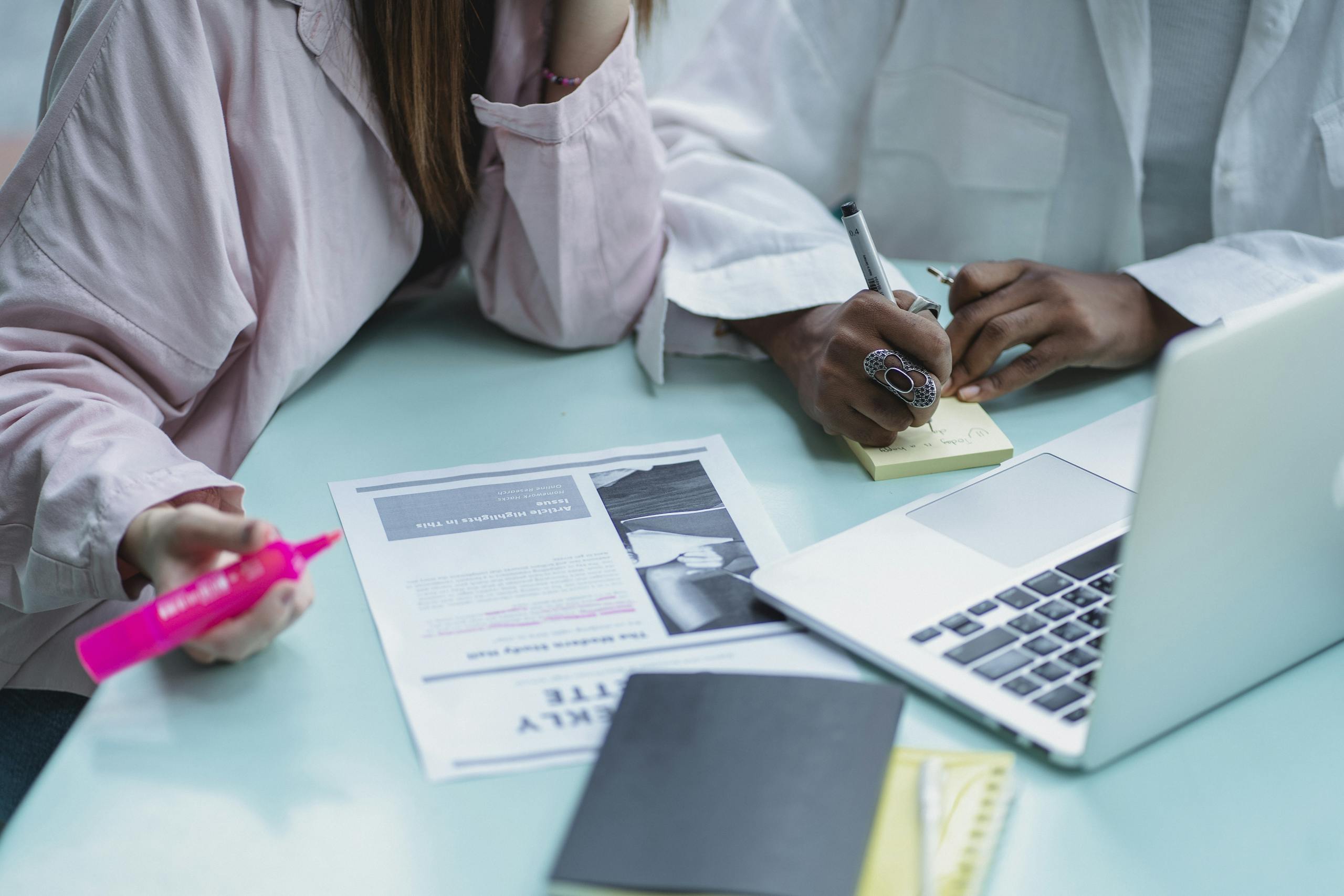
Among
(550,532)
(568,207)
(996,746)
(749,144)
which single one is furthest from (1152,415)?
(749,144)

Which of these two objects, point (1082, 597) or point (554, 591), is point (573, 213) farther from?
point (1082, 597)

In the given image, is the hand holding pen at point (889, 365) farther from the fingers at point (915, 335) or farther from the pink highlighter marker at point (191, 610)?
the pink highlighter marker at point (191, 610)

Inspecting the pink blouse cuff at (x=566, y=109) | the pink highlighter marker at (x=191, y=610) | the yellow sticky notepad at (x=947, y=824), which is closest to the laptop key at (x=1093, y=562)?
the yellow sticky notepad at (x=947, y=824)

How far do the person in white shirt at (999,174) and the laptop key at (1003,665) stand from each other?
0.77 feet

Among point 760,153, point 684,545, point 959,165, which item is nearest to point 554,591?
point 684,545

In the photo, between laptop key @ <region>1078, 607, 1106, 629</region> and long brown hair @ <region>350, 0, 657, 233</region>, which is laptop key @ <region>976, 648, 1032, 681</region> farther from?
long brown hair @ <region>350, 0, 657, 233</region>

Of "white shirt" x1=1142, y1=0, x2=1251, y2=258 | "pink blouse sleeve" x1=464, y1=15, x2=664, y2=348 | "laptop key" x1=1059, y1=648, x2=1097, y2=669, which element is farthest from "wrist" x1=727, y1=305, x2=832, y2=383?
"white shirt" x1=1142, y1=0, x2=1251, y2=258

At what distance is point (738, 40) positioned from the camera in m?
1.09

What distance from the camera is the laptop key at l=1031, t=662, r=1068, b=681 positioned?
20.2 inches

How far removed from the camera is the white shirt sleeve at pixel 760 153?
0.89 m

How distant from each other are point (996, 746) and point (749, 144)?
2.34 feet

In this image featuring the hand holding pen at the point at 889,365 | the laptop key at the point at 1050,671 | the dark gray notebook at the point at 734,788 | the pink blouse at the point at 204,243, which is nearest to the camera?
the dark gray notebook at the point at 734,788

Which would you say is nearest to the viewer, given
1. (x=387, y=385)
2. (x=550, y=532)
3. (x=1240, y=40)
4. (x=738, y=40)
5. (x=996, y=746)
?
(x=996, y=746)

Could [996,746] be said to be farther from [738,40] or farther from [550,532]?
[738,40]
